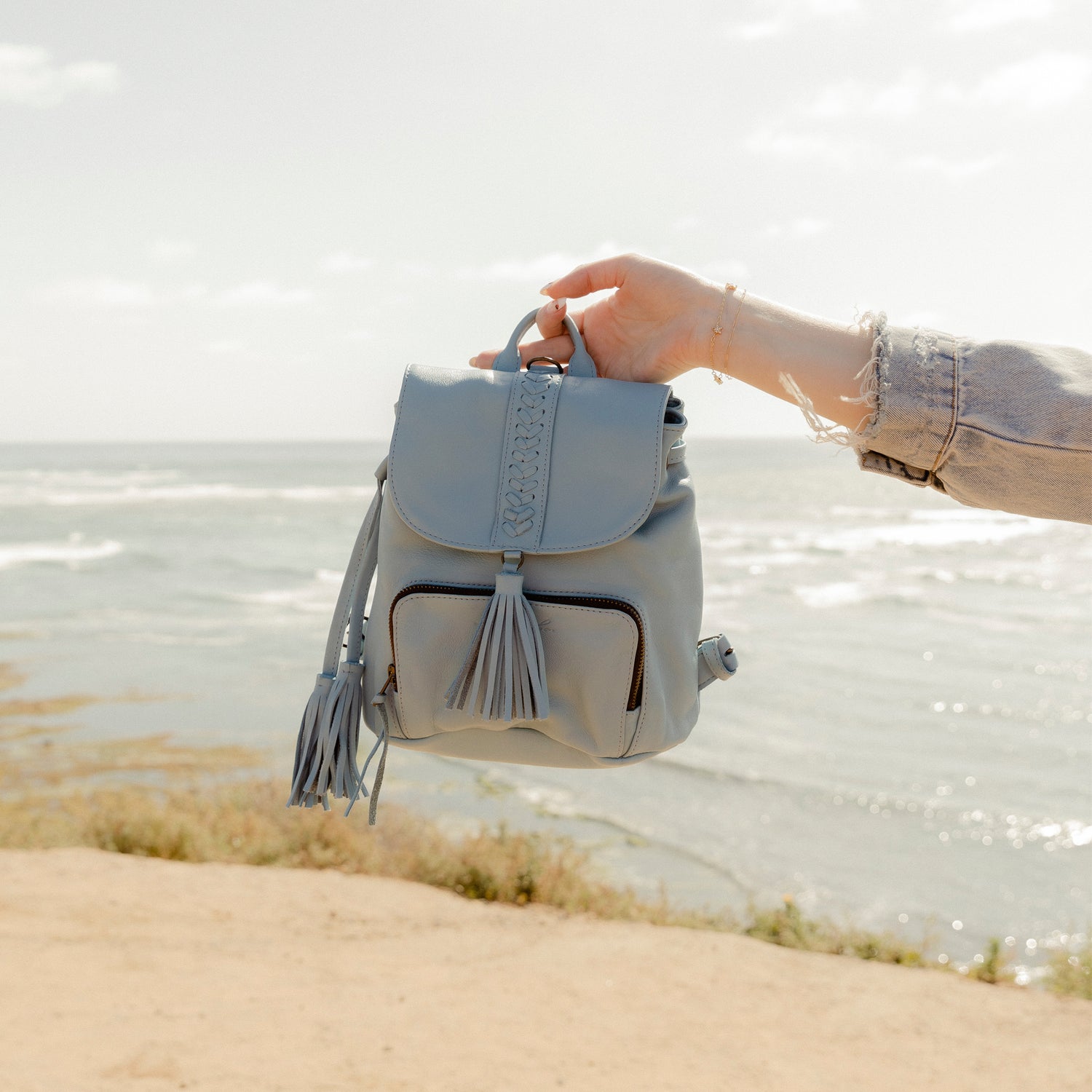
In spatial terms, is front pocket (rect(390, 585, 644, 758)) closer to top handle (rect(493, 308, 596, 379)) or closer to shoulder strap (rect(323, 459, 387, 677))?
shoulder strap (rect(323, 459, 387, 677))

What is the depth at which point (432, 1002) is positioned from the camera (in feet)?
16.6

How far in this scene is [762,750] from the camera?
997cm

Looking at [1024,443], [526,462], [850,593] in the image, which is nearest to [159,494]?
[850,593]

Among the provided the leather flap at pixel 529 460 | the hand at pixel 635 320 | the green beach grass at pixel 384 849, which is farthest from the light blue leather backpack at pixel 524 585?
the green beach grass at pixel 384 849

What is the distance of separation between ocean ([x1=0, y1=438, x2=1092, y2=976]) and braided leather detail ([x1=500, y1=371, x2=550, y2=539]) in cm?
54

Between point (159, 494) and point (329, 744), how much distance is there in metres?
43.4

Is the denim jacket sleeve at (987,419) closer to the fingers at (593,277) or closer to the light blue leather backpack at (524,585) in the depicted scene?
the light blue leather backpack at (524,585)

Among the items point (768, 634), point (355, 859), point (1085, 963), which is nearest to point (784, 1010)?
point (1085, 963)

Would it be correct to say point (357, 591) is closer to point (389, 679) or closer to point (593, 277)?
point (389, 679)

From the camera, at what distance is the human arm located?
4.67 feet

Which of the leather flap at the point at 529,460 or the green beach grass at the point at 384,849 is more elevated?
the leather flap at the point at 529,460

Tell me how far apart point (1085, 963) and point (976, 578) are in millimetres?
16328

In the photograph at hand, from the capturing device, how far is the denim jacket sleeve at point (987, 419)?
141cm

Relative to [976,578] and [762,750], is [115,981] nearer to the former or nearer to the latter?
[762,750]
